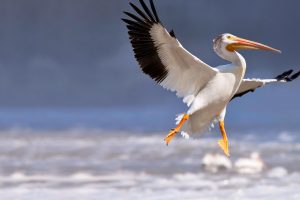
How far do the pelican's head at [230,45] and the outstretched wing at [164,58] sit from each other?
375mm

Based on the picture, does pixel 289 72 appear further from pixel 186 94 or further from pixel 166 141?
pixel 166 141

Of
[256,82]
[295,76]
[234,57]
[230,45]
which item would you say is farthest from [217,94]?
[295,76]

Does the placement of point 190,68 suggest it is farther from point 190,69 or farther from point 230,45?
point 230,45

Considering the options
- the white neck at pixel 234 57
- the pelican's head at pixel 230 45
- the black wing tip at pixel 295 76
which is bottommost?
the white neck at pixel 234 57

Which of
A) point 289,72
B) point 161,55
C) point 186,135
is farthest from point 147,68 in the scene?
point 289,72

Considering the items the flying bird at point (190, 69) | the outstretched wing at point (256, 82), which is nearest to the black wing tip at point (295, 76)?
Result: the outstretched wing at point (256, 82)

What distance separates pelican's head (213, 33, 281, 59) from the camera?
12.1 meters

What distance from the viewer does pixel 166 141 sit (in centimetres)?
1172

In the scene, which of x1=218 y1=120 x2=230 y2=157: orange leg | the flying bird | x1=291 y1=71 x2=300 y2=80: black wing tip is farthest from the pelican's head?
x1=291 y1=71 x2=300 y2=80: black wing tip

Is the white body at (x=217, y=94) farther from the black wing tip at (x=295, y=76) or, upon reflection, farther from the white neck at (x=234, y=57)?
the black wing tip at (x=295, y=76)

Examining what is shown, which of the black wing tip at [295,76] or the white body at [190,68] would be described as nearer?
Result: the white body at [190,68]

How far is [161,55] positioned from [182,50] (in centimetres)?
50

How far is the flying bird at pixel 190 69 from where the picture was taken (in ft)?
39.2

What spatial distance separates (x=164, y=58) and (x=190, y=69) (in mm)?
552
